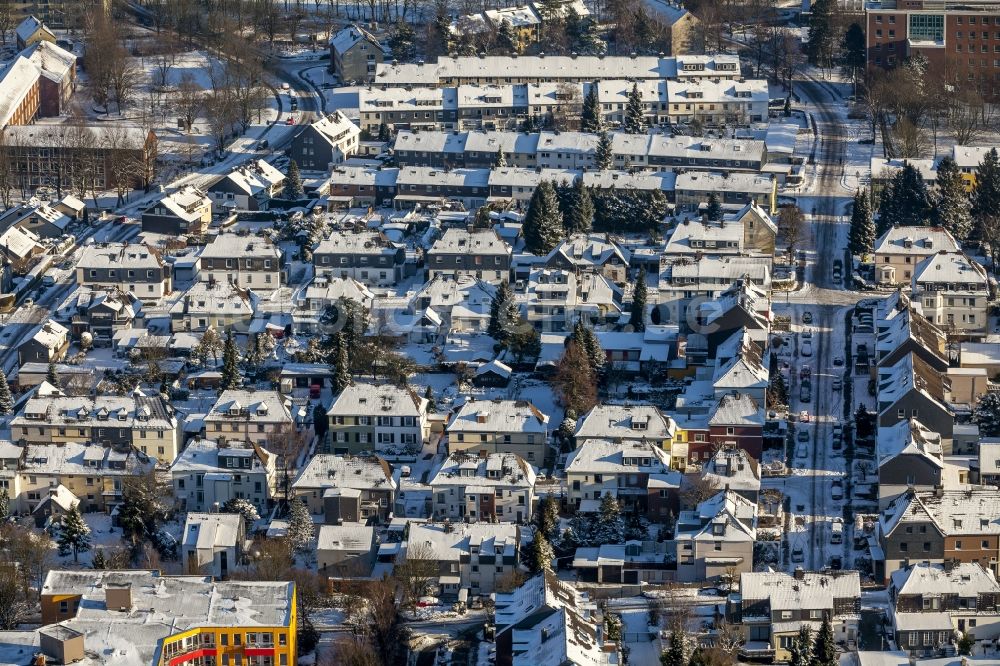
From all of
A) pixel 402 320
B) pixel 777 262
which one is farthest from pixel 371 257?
pixel 777 262

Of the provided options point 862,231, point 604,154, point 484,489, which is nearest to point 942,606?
point 484,489

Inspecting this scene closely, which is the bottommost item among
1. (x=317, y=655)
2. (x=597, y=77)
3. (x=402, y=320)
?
(x=317, y=655)

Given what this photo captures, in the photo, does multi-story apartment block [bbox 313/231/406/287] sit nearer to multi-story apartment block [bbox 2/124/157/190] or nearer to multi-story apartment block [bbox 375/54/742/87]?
multi-story apartment block [bbox 2/124/157/190]

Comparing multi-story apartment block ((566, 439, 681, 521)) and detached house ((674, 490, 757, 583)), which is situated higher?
multi-story apartment block ((566, 439, 681, 521))

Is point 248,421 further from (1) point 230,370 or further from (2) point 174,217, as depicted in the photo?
(2) point 174,217

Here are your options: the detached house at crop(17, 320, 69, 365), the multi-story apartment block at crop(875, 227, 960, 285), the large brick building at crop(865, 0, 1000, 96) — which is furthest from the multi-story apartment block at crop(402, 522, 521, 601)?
the large brick building at crop(865, 0, 1000, 96)

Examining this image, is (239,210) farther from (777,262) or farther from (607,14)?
(607,14)
